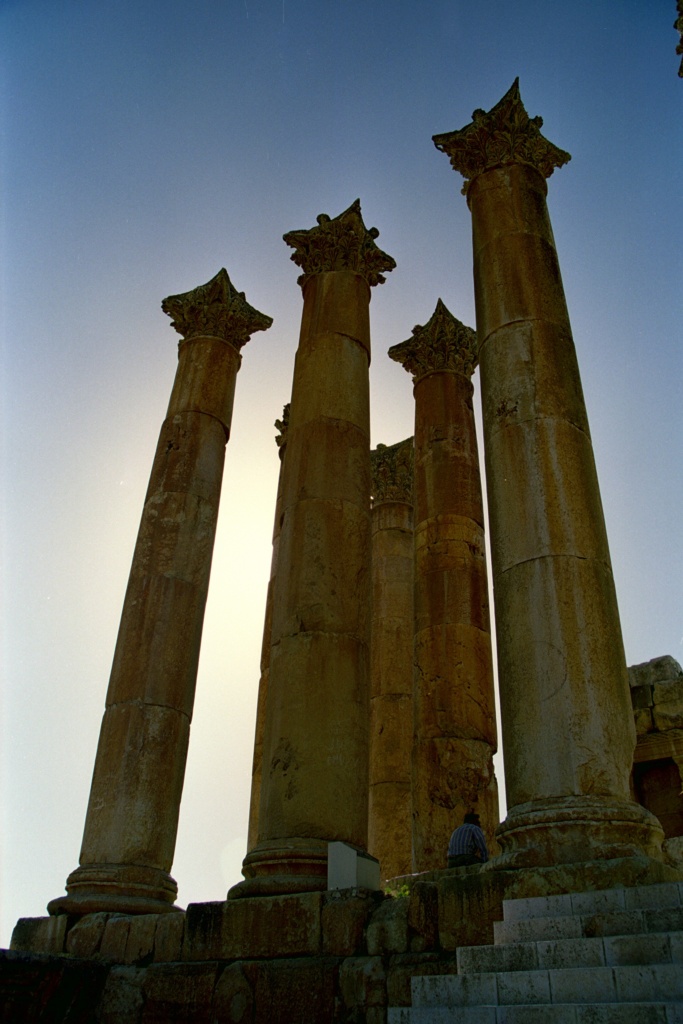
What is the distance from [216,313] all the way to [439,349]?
6.03 m

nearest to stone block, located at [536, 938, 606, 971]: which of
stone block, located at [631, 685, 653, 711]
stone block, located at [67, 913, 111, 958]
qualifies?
stone block, located at [67, 913, 111, 958]

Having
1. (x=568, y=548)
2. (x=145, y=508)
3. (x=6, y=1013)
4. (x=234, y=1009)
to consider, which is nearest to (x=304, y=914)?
(x=234, y=1009)

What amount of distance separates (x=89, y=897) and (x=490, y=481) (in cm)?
941

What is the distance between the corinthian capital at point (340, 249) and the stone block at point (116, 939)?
13.1m

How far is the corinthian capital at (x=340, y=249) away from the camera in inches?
722

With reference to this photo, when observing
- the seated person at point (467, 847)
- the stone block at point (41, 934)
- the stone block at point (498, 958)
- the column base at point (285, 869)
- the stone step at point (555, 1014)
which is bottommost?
the stone step at point (555, 1014)

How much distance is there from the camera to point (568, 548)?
1122cm

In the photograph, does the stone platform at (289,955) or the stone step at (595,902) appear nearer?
the stone step at (595,902)

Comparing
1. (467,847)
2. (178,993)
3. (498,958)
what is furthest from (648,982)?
(178,993)

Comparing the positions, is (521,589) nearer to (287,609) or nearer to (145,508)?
(287,609)

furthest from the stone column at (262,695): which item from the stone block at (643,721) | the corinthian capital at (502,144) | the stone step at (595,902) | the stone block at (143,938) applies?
the stone step at (595,902)

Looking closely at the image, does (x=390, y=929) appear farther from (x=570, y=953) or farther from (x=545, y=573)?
(x=545, y=573)

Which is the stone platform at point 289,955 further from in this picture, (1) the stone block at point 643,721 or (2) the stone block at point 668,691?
(2) the stone block at point 668,691

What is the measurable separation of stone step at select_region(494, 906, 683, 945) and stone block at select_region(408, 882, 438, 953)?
98 centimetres
